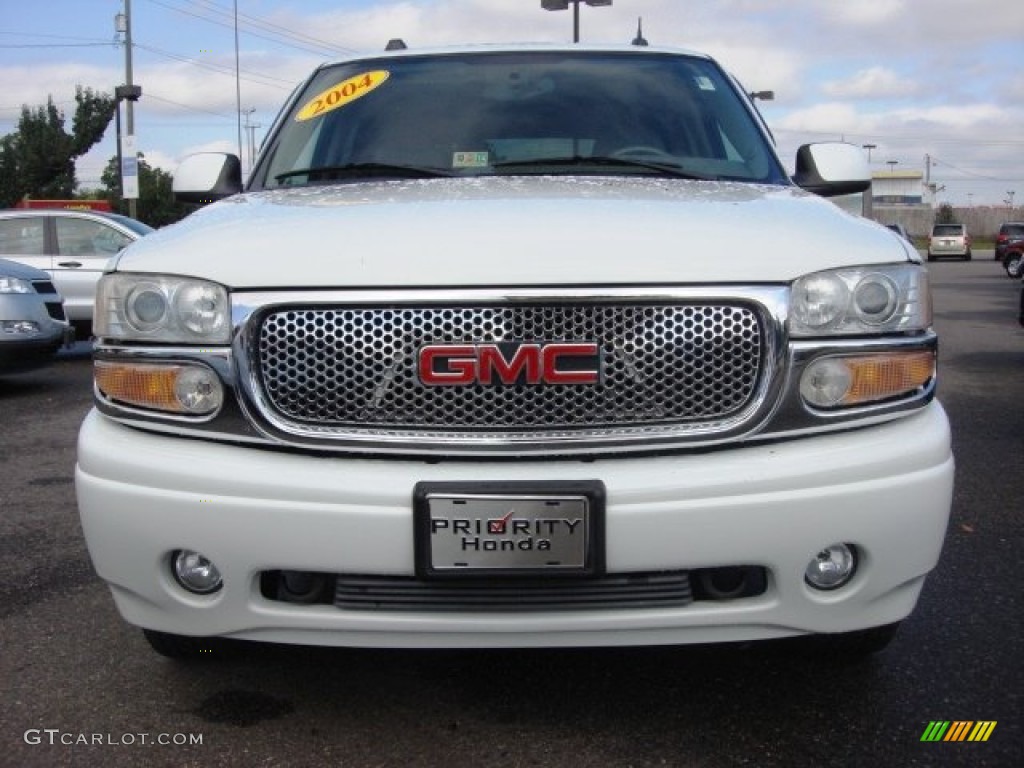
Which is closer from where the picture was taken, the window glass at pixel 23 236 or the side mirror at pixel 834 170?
the side mirror at pixel 834 170

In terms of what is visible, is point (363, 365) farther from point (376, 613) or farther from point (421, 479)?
point (376, 613)

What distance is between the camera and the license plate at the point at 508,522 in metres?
2.28

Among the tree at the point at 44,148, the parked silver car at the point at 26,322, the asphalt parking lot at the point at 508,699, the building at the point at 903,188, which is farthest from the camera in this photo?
the building at the point at 903,188

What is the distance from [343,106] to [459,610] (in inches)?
86.7

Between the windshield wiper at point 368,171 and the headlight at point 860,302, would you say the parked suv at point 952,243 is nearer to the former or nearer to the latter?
the windshield wiper at point 368,171

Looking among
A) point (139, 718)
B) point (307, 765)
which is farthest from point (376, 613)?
point (139, 718)

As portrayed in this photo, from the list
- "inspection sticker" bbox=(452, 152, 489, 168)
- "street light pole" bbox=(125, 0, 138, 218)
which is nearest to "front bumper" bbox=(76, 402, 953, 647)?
"inspection sticker" bbox=(452, 152, 489, 168)

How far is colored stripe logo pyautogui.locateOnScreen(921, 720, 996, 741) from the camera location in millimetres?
2629

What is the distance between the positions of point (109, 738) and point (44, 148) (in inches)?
1853

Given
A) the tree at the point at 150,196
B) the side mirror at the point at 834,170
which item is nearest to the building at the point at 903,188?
the tree at the point at 150,196

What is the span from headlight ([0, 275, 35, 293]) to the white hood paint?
270 inches

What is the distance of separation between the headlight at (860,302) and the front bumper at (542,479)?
8.9 inches

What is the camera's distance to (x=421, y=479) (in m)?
2.31

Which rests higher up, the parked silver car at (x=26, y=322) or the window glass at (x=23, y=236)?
the window glass at (x=23, y=236)
